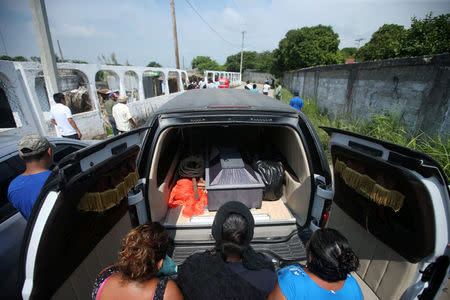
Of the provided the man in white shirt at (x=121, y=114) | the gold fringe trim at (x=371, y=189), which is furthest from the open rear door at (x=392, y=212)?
the man in white shirt at (x=121, y=114)

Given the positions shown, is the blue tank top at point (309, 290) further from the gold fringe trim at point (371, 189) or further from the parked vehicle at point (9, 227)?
the parked vehicle at point (9, 227)

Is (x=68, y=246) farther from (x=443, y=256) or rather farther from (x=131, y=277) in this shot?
(x=443, y=256)

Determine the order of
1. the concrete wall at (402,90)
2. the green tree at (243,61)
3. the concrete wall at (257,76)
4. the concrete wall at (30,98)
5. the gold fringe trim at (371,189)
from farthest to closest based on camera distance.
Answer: the green tree at (243,61) → the concrete wall at (257,76) → the concrete wall at (30,98) → the concrete wall at (402,90) → the gold fringe trim at (371,189)

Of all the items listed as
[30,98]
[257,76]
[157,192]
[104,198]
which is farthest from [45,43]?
[257,76]

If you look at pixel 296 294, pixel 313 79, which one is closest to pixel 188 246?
pixel 296 294

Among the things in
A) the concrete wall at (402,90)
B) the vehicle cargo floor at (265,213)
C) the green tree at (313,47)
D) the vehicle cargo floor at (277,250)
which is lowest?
the vehicle cargo floor at (277,250)

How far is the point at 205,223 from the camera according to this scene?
2.43 metres

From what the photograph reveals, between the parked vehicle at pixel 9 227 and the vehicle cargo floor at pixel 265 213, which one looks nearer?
the parked vehicle at pixel 9 227

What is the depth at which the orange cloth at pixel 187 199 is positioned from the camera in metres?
2.91

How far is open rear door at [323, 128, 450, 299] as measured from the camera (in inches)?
47.2

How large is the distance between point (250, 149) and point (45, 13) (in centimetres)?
657

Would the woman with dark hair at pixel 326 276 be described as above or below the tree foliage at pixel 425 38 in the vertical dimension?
below

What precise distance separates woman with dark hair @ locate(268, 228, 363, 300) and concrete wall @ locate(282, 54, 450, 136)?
4271 millimetres

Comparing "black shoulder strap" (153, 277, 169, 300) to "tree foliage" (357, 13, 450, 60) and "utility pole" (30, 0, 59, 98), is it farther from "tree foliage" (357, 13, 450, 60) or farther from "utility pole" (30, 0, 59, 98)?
"tree foliage" (357, 13, 450, 60)
